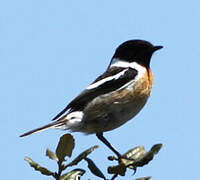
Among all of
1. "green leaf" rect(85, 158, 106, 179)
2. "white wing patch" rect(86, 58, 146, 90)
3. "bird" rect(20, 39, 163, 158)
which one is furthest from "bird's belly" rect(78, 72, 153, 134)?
"green leaf" rect(85, 158, 106, 179)

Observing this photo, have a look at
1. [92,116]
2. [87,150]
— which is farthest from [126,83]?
[87,150]

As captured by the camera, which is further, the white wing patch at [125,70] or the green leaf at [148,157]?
the white wing patch at [125,70]

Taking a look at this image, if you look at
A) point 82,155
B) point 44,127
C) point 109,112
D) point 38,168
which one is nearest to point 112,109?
point 109,112

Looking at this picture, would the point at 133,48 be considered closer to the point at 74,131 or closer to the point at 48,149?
the point at 74,131

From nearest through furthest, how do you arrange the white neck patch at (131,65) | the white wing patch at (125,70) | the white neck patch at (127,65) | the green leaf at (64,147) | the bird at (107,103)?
the green leaf at (64,147), the bird at (107,103), the white wing patch at (125,70), the white neck patch at (131,65), the white neck patch at (127,65)

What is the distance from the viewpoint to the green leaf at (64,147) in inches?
120

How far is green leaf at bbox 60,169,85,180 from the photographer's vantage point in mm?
2785

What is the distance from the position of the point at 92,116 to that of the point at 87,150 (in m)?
2.77

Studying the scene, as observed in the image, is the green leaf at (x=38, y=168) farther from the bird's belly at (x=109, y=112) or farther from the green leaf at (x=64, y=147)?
the bird's belly at (x=109, y=112)

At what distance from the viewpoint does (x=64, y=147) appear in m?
3.07

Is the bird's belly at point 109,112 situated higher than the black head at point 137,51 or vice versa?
the black head at point 137,51

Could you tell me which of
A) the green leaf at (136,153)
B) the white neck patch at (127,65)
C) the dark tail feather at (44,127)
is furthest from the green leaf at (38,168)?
the white neck patch at (127,65)

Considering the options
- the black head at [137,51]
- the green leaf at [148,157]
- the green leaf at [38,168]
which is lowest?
the green leaf at [148,157]

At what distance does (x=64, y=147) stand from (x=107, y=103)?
2871 mm
